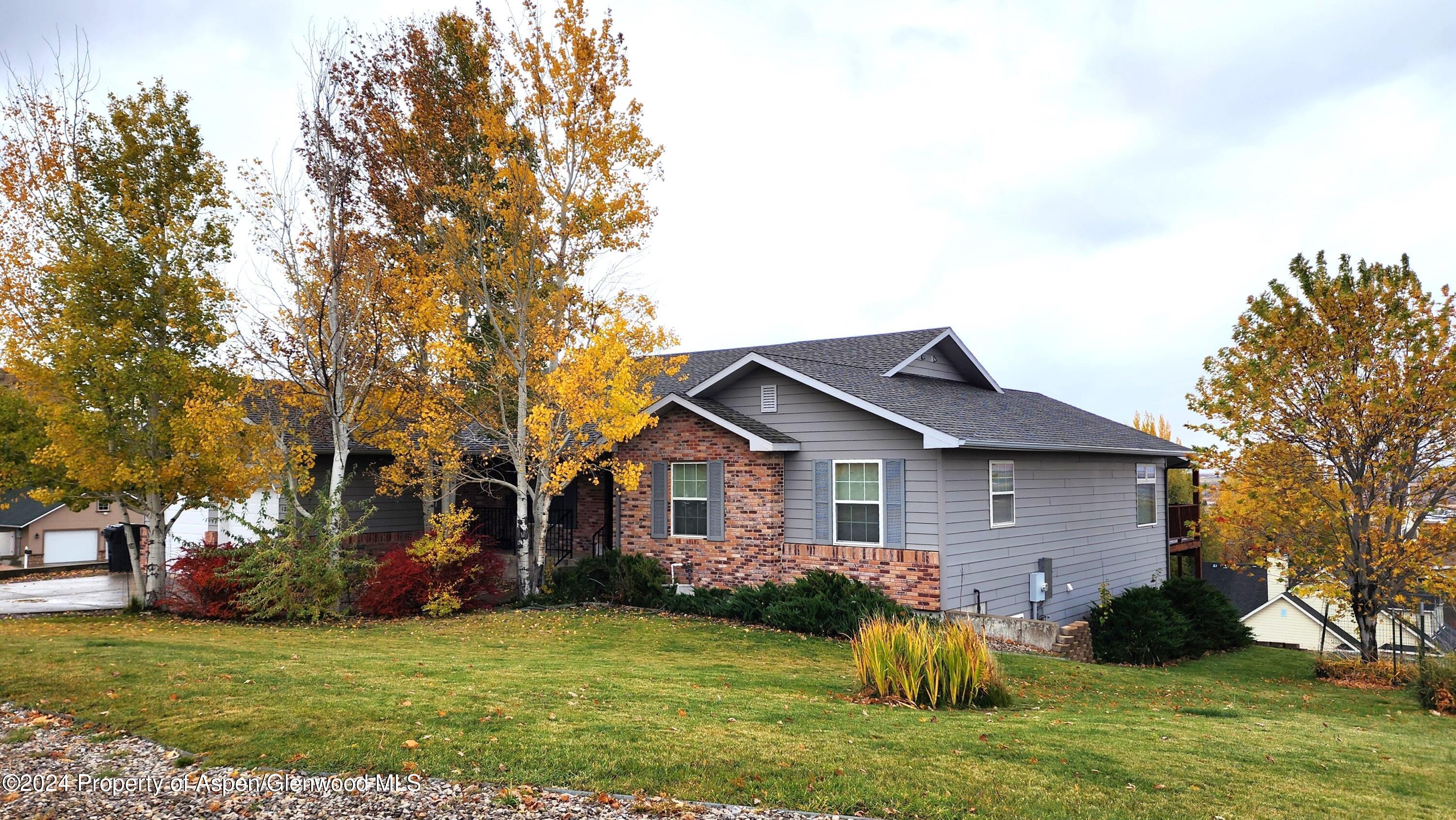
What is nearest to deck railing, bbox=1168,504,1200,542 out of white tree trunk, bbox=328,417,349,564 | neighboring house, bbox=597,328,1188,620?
neighboring house, bbox=597,328,1188,620

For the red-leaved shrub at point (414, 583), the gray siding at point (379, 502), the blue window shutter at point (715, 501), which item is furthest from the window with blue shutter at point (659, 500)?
the gray siding at point (379, 502)

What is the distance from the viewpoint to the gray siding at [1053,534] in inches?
A: 575

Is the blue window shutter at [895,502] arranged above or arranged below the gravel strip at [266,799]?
above

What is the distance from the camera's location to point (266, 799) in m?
5.06

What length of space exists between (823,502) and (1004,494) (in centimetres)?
354

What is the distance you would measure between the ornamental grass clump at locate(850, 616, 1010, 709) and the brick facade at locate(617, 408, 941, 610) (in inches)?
222

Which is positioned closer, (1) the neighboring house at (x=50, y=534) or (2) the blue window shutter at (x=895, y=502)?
(2) the blue window shutter at (x=895, y=502)

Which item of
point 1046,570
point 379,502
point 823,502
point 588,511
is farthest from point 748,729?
point 379,502

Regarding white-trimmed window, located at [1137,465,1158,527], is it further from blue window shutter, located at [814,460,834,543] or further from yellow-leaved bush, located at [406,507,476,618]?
yellow-leaved bush, located at [406,507,476,618]

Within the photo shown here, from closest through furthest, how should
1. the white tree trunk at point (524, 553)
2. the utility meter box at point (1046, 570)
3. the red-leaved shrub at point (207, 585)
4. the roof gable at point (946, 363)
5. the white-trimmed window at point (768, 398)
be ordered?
the red-leaved shrub at point (207, 585) < the white-trimmed window at point (768, 398) < the utility meter box at point (1046, 570) < the white tree trunk at point (524, 553) < the roof gable at point (946, 363)

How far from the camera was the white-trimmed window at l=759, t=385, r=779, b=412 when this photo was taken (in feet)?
53.4

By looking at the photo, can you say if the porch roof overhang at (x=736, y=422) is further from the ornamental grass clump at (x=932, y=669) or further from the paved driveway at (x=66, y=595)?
the paved driveway at (x=66, y=595)

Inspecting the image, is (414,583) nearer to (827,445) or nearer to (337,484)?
(337,484)

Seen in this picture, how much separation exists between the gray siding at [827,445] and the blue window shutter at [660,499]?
1999 millimetres
